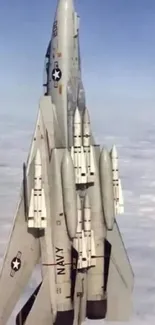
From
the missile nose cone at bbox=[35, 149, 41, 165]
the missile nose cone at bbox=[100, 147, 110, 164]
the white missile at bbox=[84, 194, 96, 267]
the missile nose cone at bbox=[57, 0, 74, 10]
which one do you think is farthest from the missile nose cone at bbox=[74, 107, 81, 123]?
the missile nose cone at bbox=[57, 0, 74, 10]

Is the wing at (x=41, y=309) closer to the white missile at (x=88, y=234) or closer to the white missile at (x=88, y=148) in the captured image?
the white missile at (x=88, y=234)

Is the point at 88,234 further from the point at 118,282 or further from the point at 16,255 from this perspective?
the point at 118,282

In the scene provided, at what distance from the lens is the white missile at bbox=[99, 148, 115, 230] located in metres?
14.0

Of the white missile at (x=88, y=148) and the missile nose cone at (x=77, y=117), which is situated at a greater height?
the missile nose cone at (x=77, y=117)

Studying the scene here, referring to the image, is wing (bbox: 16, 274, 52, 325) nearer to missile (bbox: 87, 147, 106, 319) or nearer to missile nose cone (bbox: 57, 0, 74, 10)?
missile (bbox: 87, 147, 106, 319)

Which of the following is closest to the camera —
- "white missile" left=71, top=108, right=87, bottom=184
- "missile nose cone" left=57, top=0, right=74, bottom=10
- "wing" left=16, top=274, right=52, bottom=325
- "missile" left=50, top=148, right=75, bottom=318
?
"missile" left=50, top=148, right=75, bottom=318

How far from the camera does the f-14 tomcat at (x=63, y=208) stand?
1363 cm

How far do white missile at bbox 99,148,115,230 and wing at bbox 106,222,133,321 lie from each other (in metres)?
0.75

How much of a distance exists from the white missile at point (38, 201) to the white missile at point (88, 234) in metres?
0.74

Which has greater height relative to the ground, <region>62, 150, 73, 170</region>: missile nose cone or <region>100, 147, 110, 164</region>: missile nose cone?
<region>100, 147, 110, 164</region>: missile nose cone

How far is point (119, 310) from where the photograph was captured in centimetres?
1479

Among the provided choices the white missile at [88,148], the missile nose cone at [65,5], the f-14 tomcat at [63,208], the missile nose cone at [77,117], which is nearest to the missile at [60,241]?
the f-14 tomcat at [63,208]

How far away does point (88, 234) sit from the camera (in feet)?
45.5

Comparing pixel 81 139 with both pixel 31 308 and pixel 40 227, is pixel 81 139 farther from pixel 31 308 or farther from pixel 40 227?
pixel 31 308
